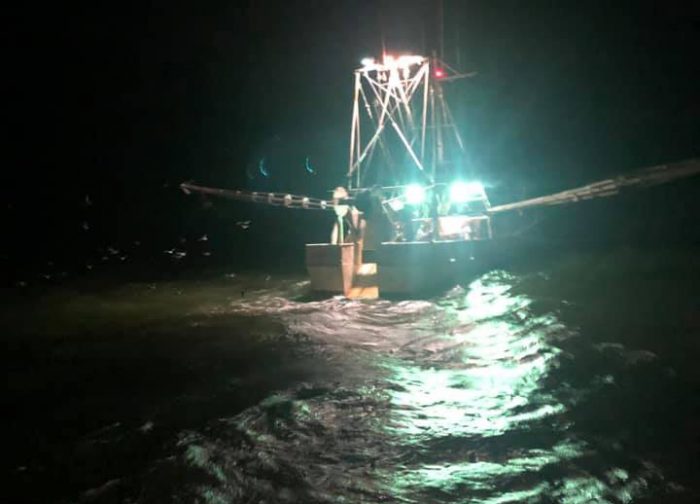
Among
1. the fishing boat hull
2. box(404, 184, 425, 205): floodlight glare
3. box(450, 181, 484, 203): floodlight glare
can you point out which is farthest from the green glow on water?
box(450, 181, 484, 203): floodlight glare

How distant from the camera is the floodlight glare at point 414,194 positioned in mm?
23547

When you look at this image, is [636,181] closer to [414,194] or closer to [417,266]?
[417,266]

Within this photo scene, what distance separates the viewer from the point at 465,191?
2630 centimetres

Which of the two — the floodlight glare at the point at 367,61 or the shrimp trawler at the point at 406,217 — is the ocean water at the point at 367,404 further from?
the floodlight glare at the point at 367,61

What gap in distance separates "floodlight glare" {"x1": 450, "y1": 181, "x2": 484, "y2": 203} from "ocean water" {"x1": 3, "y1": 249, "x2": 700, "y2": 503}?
752cm

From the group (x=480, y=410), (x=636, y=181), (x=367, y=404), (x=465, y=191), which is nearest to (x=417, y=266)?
(x=465, y=191)

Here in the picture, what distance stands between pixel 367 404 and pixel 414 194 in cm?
1482

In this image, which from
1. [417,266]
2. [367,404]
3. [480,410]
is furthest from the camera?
[417,266]

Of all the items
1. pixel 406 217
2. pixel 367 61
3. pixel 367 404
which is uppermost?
pixel 367 61

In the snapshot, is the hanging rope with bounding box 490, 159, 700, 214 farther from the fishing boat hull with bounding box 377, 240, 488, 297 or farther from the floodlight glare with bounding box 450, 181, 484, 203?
the floodlight glare with bounding box 450, 181, 484, 203

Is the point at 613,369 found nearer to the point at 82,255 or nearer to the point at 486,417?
the point at 486,417

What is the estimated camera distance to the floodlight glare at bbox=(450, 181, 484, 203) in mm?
25797

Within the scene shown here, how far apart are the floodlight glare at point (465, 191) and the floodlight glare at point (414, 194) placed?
2.49 meters

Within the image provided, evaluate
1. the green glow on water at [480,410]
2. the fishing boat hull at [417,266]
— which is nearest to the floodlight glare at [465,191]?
the fishing boat hull at [417,266]
